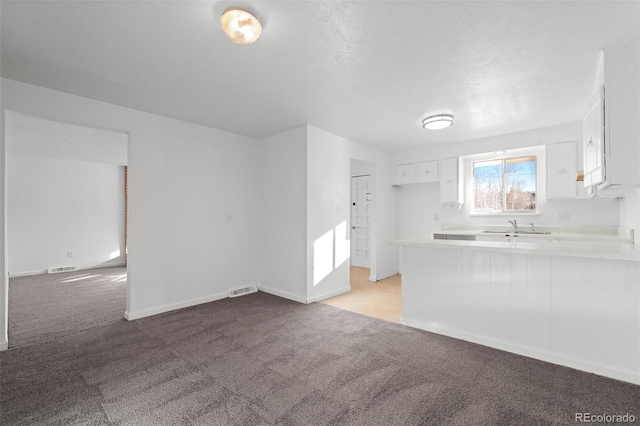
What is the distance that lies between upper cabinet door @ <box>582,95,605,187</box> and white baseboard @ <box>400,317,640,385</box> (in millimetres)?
1482

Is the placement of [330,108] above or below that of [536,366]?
above

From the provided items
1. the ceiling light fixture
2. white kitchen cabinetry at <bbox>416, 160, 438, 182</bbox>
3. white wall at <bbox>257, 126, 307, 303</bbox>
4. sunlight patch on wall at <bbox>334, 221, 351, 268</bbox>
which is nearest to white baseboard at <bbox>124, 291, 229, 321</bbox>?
white wall at <bbox>257, 126, 307, 303</bbox>

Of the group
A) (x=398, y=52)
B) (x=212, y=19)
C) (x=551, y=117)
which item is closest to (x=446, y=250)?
(x=398, y=52)

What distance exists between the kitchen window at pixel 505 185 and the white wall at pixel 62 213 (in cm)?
837

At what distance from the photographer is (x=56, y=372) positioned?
7.52ft

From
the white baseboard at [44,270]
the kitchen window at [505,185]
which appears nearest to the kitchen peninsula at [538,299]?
the kitchen window at [505,185]

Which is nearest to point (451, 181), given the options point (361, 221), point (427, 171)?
point (427, 171)

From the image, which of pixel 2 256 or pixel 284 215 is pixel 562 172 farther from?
pixel 2 256

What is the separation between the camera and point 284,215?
447cm

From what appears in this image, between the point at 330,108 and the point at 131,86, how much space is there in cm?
212

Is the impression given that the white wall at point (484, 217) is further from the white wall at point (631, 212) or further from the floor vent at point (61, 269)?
the floor vent at point (61, 269)

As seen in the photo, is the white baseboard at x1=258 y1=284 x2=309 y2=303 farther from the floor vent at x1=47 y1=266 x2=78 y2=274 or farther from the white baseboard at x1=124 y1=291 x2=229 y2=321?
the floor vent at x1=47 y1=266 x2=78 y2=274

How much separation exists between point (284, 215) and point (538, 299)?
10.6 ft

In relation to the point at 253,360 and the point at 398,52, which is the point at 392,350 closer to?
the point at 253,360
